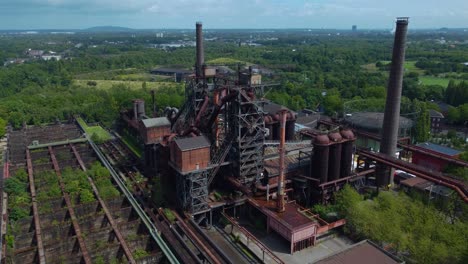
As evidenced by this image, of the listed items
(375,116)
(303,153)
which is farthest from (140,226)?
(375,116)

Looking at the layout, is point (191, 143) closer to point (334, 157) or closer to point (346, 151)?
point (334, 157)

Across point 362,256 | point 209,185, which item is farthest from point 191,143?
point 362,256

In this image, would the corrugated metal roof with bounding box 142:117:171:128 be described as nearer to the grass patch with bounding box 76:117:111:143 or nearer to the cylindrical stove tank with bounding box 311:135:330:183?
the cylindrical stove tank with bounding box 311:135:330:183

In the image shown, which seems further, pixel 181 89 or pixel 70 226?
pixel 181 89

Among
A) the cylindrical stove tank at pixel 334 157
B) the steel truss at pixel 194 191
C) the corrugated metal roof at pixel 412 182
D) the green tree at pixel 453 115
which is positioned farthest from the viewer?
the green tree at pixel 453 115

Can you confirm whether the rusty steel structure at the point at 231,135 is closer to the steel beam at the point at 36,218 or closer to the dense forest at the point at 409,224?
the dense forest at the point at 409,224

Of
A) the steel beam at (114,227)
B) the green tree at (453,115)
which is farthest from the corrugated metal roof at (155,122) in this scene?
the green tree at (453,115)

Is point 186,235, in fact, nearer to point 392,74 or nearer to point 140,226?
point 140,226
